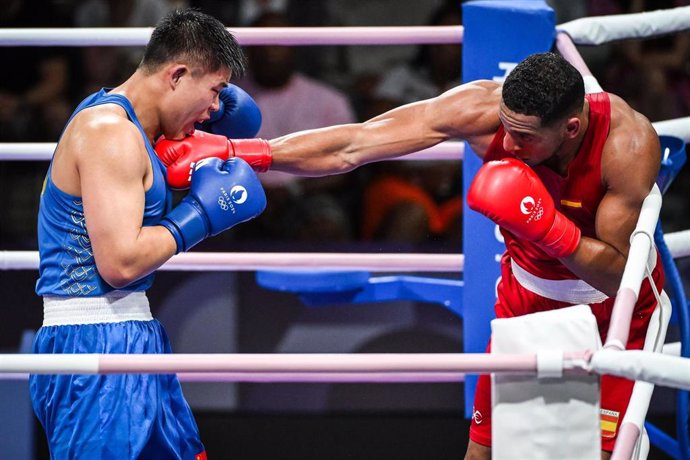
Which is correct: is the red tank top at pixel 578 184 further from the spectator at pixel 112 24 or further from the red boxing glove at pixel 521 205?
the spectator at pixel 112 24

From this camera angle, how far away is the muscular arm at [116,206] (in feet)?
6.16

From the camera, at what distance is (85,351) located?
198 centimetres

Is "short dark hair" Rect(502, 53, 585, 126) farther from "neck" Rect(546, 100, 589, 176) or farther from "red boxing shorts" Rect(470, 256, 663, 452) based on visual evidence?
"red boxing shorts" Rect(470, 256, 663, 452)

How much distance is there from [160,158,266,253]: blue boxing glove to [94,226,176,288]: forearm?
0.04 metres

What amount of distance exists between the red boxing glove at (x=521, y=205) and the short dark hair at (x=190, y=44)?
600mm

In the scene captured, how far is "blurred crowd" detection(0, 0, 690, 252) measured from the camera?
4.31 m

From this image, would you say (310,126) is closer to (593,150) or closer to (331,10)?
(331,10)

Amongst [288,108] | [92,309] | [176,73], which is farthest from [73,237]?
[288,108]

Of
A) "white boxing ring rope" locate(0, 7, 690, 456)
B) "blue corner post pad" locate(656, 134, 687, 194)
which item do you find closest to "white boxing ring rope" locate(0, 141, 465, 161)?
"white boxing ring rope" locate(0, 7, 690, 456)

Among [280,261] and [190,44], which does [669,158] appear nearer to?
[280,261]

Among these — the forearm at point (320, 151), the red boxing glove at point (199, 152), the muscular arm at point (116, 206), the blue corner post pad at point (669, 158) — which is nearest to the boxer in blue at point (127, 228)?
the muscular arm at point (116, 206)

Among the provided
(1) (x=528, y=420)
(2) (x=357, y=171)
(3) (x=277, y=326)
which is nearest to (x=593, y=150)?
(1) (x=528, y=420)

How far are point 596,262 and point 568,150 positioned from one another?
275 millimetres

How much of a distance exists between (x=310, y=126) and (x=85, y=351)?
265 centimetres
